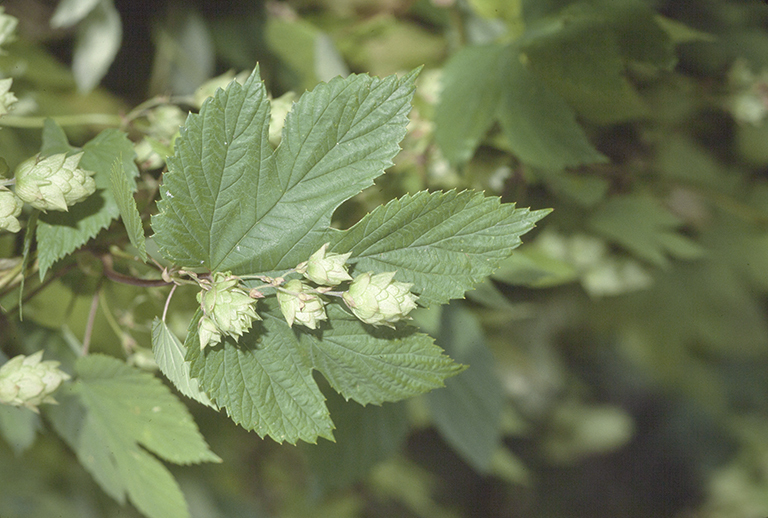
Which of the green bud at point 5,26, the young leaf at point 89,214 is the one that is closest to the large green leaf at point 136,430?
the young leaf at point 89,214

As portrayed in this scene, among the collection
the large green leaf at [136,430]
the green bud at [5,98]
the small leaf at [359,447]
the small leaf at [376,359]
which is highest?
the green bud at [5,98]

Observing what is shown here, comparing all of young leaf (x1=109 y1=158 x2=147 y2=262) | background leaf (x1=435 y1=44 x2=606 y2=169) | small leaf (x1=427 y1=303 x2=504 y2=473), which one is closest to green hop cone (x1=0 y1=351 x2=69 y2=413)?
young leaf (x1=109 y1=158 x2=147 y2=262)

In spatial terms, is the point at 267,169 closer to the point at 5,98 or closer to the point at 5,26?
the point at 5,98

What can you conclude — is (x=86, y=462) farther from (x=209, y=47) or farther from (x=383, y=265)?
(x=209, y=47)

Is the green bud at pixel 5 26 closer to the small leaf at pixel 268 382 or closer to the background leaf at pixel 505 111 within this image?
the small leaf at pixel 268 382

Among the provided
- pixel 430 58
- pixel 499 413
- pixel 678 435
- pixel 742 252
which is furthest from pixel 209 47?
pixel 678 435

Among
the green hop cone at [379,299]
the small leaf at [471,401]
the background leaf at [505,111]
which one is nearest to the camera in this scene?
the green hop cone at [379,299]

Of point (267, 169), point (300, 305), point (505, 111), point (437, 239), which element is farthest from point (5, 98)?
point (505, 111)
